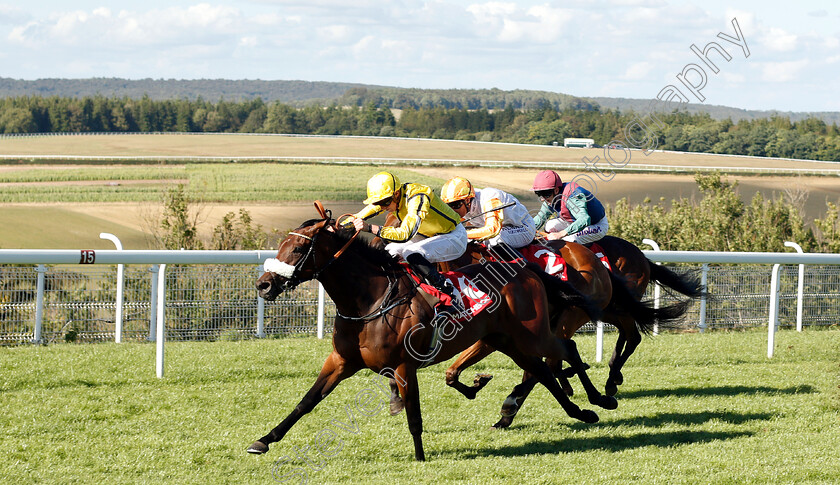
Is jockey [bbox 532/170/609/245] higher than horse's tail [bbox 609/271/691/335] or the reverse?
higher

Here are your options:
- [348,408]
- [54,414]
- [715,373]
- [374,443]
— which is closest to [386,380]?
[348,408]

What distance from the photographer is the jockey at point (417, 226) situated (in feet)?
15.6

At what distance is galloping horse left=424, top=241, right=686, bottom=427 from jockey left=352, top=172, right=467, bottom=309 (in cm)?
55

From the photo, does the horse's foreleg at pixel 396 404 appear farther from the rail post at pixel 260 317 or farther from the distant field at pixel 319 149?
the distant field at pixel 319 149

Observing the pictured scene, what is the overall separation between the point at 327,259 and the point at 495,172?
130ft

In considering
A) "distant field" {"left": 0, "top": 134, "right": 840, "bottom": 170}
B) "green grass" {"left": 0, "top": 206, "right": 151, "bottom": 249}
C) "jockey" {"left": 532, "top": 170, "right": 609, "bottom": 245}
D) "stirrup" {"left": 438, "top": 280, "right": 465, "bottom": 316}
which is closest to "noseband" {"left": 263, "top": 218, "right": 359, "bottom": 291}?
"stirrup" {"left": 438, "top": 280, "right": 465, "bottom": 316}

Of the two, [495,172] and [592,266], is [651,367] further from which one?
[495,172]

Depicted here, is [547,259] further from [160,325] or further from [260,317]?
[260,317]

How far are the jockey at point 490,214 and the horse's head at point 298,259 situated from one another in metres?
1.32

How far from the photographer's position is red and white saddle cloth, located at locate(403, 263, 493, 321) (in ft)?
16.0

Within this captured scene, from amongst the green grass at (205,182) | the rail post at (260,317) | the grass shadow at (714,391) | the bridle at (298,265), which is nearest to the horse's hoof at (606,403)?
the grass shadow at (714,391)

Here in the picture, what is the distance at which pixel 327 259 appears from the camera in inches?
180

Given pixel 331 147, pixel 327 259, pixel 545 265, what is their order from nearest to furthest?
pixel 327 259, pixel 545 265, pixel 331 147

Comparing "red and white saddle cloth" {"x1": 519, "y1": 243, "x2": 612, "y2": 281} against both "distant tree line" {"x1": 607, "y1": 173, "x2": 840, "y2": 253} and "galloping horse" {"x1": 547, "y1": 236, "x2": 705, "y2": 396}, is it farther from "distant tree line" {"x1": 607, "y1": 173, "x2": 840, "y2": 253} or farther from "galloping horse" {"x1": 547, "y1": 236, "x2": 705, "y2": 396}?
"distant tree line" {"x1": 607, "y1": 173, "x2": 840, "y2": 253}
